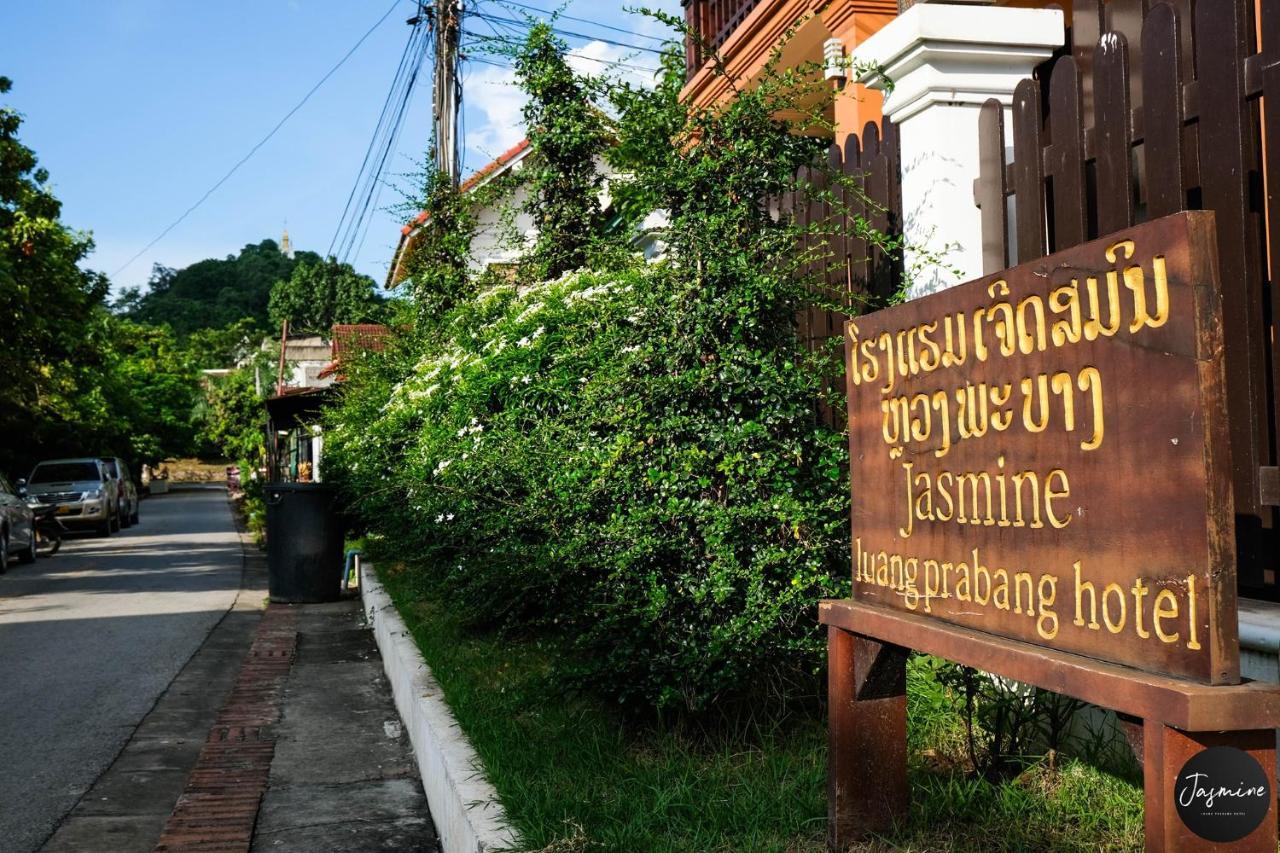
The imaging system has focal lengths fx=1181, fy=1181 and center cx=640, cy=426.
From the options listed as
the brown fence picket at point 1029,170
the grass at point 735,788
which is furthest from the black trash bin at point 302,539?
the brown fence picket at point 1029,170

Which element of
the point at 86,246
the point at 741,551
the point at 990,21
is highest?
the point at 86,246

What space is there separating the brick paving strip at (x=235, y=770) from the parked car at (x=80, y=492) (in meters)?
19.4

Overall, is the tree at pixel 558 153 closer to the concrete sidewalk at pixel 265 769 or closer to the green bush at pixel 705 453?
the concrete sidewalk at pixel 265 769

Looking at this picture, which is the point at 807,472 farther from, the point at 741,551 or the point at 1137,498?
A: the point at 1137,498

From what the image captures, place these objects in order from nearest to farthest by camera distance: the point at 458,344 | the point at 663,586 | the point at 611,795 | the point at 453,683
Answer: the point at 611,795 → the point at 663,586 → the point at 453,683 → the point at 458,344

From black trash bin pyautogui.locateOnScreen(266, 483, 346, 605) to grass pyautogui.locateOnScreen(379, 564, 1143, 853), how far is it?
24.2 feet

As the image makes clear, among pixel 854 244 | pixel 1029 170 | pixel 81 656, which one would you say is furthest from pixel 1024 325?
pixel 81 656

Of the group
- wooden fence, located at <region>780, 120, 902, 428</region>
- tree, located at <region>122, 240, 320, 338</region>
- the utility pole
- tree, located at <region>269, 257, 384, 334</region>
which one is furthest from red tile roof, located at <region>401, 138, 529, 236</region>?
tree, located at <region>122, 240, 320, 338</region>

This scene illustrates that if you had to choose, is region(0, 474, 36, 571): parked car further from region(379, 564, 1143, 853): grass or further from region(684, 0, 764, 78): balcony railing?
region(379, 564, 1143, 853): grass

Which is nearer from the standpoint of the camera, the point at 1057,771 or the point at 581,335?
the point at 1057,771

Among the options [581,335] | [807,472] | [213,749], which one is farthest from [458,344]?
[807,472]

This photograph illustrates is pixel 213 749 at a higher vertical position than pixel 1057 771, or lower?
lower

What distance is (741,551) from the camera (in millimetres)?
4555

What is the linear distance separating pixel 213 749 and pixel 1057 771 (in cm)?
457
